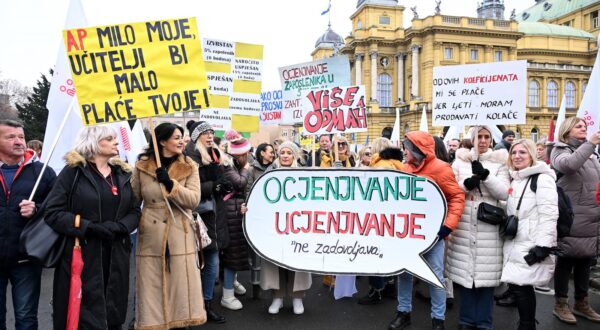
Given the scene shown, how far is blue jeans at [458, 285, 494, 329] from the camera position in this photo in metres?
4.41

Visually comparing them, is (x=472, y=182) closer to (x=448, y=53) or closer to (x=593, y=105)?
(x=593, y=105)

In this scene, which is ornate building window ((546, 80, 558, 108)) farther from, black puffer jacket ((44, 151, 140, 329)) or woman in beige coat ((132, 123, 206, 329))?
black puffer jacket ((44, 151, 140, 329))

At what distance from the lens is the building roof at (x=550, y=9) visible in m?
76.6

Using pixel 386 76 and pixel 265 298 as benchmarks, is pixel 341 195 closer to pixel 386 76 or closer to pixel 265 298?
pixel 265 298

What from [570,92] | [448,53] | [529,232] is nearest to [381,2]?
[448,53]

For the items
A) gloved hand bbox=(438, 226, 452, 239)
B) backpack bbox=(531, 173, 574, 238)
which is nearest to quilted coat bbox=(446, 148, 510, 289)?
gloved hand bbox=(438, 226, 452, 239)

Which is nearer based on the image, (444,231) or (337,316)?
(444,231)

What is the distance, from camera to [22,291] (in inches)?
144

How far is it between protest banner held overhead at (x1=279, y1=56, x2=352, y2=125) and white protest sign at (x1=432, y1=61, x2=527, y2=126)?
2.09 meters

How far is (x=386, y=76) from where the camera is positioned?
2424 inches

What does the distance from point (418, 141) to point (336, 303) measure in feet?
7.87

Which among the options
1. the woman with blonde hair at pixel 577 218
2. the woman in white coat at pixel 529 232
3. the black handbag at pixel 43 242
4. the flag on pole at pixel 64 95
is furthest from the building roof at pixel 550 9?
the black handbag at pixel 43 242

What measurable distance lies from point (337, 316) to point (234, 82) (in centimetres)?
480

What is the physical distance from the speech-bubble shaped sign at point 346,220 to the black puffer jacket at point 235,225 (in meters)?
0.41
